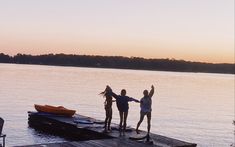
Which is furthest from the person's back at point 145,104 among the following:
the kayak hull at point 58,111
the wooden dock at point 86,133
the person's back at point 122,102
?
the kayak hull at point 58,111

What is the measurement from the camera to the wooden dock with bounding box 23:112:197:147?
768 inches

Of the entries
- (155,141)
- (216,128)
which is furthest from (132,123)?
(155,141)

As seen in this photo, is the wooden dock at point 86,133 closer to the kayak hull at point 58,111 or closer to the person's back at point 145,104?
the kayak hull at point 58,111

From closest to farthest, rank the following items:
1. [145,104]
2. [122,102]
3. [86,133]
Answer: [145,104] < [122,102] < [86,133]

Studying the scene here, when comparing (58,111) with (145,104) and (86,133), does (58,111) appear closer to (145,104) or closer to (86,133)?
(86,133)

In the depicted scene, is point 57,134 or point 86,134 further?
point 57,134

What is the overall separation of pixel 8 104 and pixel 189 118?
22.1m

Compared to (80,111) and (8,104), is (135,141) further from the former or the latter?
(8,104)

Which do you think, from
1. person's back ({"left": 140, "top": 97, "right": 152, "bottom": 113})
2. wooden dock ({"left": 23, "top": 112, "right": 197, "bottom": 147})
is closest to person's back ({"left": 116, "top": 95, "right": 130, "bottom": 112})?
person's back ({"left": 140, "top": 97, "right": 152, "bottom": 113})

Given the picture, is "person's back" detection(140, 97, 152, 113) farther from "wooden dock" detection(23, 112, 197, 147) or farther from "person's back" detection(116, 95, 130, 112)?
"wooden dock" detection(23, 112, 197, 147)

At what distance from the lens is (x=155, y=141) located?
20.9 metres

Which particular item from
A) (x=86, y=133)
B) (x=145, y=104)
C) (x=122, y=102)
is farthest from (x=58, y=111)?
(x=145, y=104)

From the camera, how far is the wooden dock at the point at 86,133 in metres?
19.5

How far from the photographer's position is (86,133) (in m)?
25.6
